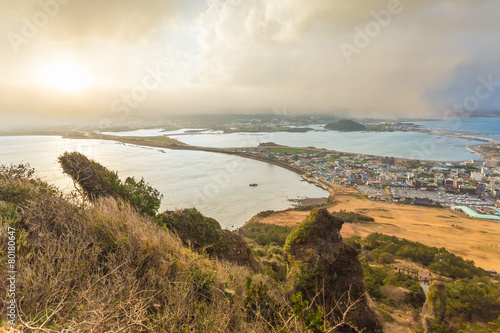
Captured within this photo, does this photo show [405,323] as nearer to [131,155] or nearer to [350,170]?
[350,170]

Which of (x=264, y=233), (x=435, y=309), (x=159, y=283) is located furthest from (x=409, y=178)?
(x=159, y=283)

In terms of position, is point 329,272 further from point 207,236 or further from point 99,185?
point 99,185

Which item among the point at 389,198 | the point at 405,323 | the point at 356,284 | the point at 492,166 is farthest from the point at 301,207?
the point at 492,166

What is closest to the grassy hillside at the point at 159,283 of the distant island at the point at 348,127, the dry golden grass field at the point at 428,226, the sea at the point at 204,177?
the dry golden grass field at the point at 428,226

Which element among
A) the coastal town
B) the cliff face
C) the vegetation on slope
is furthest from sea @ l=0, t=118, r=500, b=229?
the cliff face

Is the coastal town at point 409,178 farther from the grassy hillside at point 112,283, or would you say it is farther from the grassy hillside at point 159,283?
the grassy hillside at point 112,283
